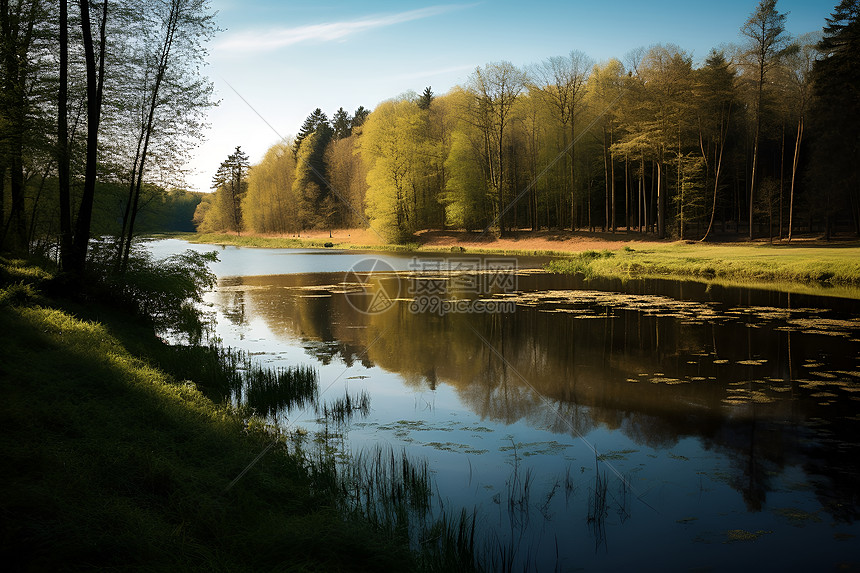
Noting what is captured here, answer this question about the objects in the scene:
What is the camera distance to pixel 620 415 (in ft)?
26.0

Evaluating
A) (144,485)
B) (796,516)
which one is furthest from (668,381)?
(144,485)

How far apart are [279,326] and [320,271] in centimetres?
1719

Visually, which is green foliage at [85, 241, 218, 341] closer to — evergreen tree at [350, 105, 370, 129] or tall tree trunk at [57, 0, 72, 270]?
tall tree trunk at [57, 0, 72, 270]

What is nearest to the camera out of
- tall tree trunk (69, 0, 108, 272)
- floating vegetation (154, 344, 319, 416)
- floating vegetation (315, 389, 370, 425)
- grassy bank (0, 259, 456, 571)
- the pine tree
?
grassy bank (0, 259, 456, 571)

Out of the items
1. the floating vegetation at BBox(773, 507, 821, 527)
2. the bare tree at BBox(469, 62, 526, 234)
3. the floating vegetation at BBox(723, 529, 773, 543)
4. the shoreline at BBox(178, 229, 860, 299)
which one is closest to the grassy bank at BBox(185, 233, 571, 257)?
the shoreline at BBox(178, 229, 860, 299)

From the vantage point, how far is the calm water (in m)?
4.93

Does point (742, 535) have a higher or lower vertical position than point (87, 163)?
lower

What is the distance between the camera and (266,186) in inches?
3297

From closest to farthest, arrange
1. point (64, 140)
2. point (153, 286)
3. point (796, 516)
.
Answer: point (796, 516) < point (64, 140) < point (153, 286)

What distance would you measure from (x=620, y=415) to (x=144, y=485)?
6.07 meters

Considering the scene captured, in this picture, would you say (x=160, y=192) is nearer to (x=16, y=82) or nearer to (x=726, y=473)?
(x=16, y=82)

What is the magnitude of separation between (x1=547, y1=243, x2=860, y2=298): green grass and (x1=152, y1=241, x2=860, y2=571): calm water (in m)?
3.25

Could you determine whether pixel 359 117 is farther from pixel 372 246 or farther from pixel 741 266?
pixel 741 266

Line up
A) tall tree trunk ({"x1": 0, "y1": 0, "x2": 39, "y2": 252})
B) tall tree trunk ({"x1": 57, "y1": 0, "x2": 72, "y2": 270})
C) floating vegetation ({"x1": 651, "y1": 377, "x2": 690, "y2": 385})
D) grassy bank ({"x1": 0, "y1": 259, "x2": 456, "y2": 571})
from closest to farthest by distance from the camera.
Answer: grassy bank ({"x1": 0, "y1": 259, "x2": 456, "y2": 571}) < floating vegetation ({"x1": 651, "y1": 377, "x2": 690, "y2": 385}) < tall tree trunk ({"x1": 0, "y1": 0, "x2": 39, "y2": 252}) < tall tree trunk ({"x1": 57, "y1": 0, "x2": 72, "y2": 270})
